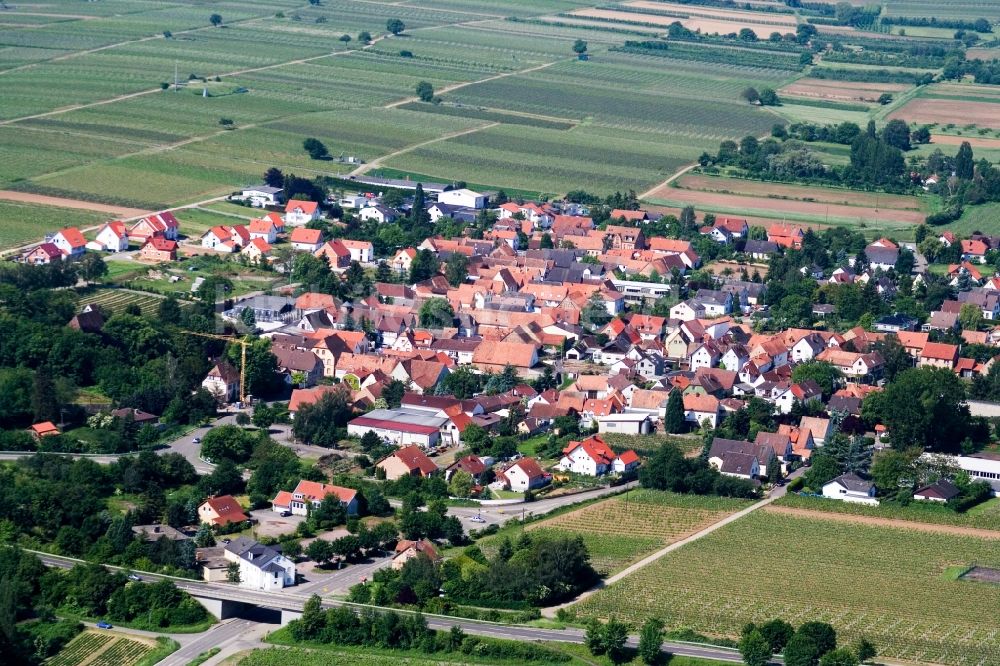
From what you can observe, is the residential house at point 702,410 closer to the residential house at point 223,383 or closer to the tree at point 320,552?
the residential house at point 223,383

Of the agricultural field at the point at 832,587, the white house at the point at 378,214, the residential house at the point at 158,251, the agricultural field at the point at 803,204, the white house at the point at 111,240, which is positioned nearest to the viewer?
the agricultural field at the point at 832,587

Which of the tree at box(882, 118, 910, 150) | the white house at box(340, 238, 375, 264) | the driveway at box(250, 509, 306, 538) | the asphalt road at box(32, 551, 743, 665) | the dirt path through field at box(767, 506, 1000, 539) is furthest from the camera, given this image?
the tree at box(882, 118, 910, 150)

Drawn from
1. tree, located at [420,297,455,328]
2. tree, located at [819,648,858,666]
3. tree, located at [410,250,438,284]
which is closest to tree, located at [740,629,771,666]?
tree, located at [819,648,858,666]

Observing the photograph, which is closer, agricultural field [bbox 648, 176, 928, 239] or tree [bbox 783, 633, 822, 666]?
tree [bbox 783, 633, 822, 666]

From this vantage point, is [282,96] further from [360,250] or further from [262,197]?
[360,250]

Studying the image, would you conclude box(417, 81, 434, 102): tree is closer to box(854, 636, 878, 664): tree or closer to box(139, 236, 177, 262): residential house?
box(139, 236, 177, 262): residential house

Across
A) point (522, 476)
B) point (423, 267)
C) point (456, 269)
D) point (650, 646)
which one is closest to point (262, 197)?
point (423, 267)

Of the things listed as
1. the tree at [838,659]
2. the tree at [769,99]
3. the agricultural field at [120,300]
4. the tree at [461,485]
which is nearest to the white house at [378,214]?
the agricultural field at [120,300]
